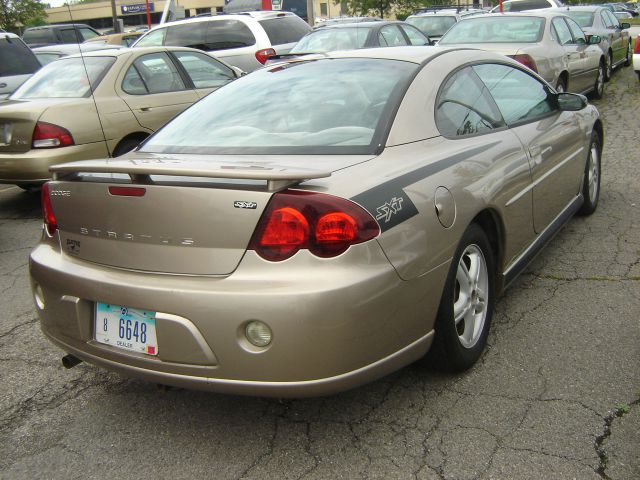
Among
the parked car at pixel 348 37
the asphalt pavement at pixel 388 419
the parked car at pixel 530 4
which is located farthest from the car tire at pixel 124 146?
the parked car at pixel 530 4

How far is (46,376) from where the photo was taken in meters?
3.49

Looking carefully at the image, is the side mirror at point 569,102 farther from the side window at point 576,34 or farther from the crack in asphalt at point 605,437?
the side window at point 576,34

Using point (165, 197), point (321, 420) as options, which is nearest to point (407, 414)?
point (321, 420)

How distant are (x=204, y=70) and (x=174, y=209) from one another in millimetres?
6214

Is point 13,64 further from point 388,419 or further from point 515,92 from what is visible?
point 388,419

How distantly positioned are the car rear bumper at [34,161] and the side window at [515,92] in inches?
160

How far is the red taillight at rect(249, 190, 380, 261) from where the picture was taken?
8.08ft

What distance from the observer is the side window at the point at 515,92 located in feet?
13.1

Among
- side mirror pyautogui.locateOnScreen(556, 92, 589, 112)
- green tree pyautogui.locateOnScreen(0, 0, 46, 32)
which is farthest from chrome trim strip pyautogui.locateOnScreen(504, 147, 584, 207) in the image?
green tree pyautogui.locateOnScreen(0, 0, 46, 32)

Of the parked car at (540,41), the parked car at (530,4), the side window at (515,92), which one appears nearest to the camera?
the side window at (515,92)

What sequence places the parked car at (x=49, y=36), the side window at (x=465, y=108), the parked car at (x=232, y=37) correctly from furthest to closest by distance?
1. the parked car at (x=49, y=36)
2. the parked car at (x=232, y=37)
3. the side window at (x=465, y=108)

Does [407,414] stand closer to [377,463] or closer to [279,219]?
[377,463]

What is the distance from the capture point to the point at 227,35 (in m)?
11.8

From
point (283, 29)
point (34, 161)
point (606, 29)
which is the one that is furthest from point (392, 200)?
point (606, 29)
